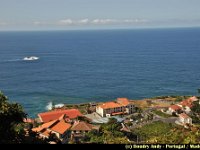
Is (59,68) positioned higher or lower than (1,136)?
lower

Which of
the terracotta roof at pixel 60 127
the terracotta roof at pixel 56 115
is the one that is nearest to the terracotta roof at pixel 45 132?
the terracotta roof at pixel 60 127

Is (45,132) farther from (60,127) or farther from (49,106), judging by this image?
(49,106)

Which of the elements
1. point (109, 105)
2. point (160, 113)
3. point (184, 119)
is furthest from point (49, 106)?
point (184, 119)

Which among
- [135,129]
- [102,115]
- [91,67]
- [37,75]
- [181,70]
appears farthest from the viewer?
[91,67]

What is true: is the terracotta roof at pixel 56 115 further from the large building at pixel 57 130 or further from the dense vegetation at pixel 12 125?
the dense vegetation at pixel 12 125

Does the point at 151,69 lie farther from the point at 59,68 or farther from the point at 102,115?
the point at 102,115

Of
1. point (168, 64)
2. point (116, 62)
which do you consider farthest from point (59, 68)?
point (168, 64)

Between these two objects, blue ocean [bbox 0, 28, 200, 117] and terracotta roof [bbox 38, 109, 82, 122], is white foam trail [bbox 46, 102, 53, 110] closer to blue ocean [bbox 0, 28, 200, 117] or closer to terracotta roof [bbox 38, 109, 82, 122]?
blue ocean [bbox 0, 28, 200, 117]

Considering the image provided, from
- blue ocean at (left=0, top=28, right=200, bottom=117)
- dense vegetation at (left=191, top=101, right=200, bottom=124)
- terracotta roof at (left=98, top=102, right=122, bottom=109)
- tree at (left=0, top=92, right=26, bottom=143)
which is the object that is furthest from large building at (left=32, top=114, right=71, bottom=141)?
tree at (left=0, top=92, right=26, bottom=143)
